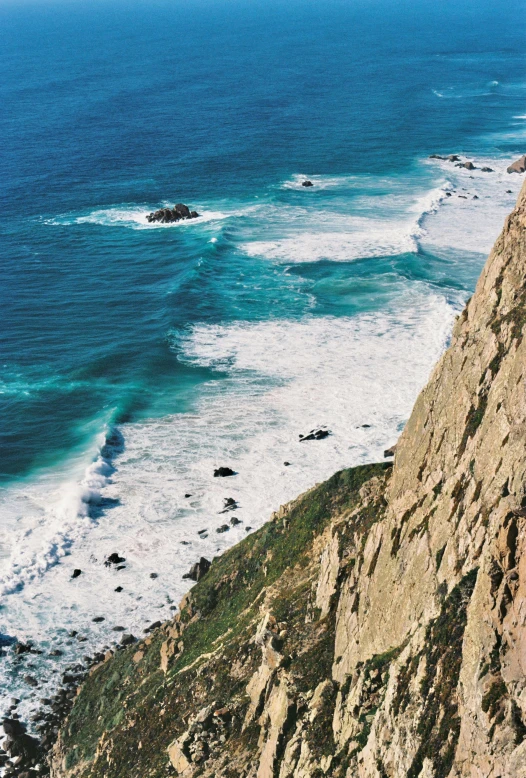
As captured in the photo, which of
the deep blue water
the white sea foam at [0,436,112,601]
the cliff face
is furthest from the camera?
the deep blue water

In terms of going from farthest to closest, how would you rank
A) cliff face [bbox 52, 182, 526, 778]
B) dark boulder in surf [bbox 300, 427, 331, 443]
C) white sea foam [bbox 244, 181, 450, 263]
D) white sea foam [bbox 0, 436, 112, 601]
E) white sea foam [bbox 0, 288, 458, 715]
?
1. white sea foam [bbox 244, 181, 450, 263]
2. dark boulder in surf [bbox 300, 427, 331, 443]
3. white sea foam [bbox 0, 436, 112, 601]
4. white sea foam [bbox 0, 288, 458, 715]
5. cliff face [bbox 52, 182, 526, 778]

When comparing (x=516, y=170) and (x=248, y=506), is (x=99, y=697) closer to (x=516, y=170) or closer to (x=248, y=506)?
(x=248, y=506)

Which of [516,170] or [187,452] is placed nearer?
[187,452]

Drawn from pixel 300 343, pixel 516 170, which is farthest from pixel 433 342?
pixel 516 170

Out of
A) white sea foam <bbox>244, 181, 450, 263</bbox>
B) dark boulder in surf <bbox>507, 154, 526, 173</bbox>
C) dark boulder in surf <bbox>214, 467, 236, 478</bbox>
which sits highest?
dark boulder in surf <bbox>507, 154, 526, 173</bbox>

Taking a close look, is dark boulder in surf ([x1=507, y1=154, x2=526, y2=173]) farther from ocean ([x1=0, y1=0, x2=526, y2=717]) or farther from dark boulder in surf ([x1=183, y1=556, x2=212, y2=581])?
dark boulder in surf ([x1=183, y1=556, x2=212, y2=581])

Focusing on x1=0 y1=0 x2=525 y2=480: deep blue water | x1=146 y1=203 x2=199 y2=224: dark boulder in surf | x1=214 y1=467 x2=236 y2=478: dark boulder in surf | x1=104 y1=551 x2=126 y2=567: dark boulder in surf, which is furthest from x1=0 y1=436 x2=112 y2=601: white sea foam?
x1=146 y1=203 x2=199 y2=224: dark boulder in surf

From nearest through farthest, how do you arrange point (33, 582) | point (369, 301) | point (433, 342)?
point (33, 582)
point (433, 342)
point (369, 301)

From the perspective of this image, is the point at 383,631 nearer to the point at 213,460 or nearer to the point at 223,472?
the point at 223,472
